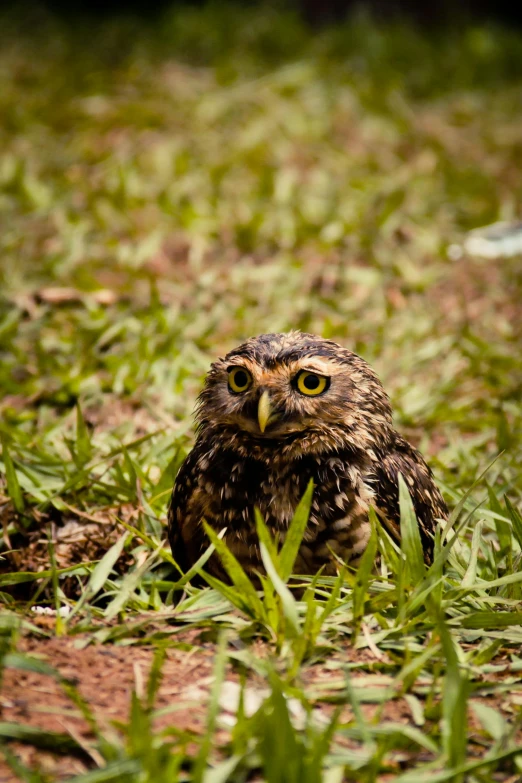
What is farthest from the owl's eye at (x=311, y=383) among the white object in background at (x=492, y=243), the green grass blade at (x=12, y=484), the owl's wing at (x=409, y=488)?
the white object in background at (x=492, y=243)

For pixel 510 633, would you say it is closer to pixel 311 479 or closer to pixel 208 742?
pixel 311 479

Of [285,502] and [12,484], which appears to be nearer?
[285,502]

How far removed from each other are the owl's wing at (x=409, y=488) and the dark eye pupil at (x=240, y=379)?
1.40 ft

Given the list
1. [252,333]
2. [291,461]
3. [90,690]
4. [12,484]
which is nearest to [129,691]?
[90,690]

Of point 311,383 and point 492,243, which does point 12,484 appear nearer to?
point 311,383

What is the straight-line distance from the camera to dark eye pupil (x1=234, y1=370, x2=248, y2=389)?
98.4 inches

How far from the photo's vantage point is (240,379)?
2.51 meters

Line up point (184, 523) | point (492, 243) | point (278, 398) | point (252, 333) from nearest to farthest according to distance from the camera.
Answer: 1. point (278, 398)
2. point (184, 523)
3. point (252, 333)
4. point (492, 243)

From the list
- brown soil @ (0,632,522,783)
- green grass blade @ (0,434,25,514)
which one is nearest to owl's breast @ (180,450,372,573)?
brown soil @ (0,632,522,783)

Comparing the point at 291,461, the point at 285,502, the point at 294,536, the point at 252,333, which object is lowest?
Answer: the point at 294,536

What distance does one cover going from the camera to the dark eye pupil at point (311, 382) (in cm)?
247

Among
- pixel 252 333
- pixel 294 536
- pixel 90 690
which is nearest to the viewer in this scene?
pixel 90 690

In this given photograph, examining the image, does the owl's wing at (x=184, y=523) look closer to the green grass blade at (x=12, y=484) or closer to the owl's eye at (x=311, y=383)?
the owl's eye at (x=311, y=383)

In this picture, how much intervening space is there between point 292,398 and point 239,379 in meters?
0.17
